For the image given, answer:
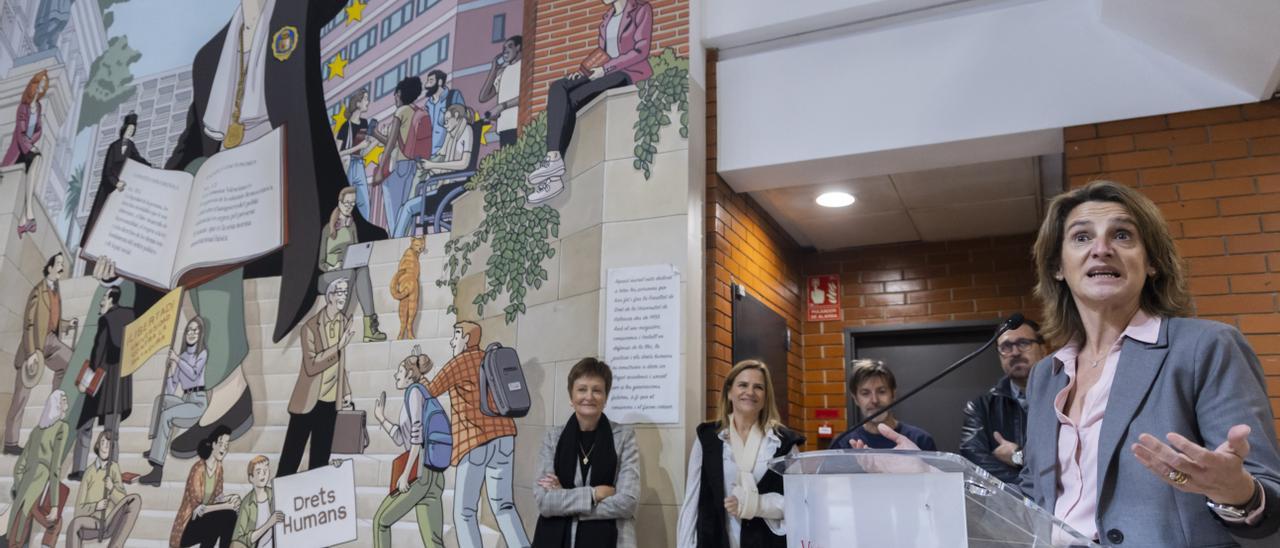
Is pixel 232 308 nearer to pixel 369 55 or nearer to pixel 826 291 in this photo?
pixel 369 55

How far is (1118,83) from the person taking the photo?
374 cm

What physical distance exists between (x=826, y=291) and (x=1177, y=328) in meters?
4.51

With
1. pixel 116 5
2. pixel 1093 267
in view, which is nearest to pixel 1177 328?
pixel 1093 267

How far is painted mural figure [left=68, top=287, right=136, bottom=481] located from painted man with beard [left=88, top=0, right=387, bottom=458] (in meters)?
0.23

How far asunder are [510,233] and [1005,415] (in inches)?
94.6

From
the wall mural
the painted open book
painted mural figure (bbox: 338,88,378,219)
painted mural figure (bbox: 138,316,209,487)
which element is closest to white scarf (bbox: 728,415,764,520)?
the wall mural

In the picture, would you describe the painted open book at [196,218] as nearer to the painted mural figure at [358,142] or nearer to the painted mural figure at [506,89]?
the painted mural figure at [358,142]

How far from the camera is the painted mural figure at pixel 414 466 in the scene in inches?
170

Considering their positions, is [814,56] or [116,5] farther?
[116,5]

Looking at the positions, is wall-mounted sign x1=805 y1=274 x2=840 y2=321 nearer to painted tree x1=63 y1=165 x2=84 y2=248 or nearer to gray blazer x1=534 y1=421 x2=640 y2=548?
gray blazer x1=534 y1=421 x2=640 y2=548

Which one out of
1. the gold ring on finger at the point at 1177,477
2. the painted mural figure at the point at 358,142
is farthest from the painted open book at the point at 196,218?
the gold ring on finger at the point at 1177,477

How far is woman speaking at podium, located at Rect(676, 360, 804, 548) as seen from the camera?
3377 millimetres

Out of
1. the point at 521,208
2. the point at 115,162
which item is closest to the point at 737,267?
the point at 521,208

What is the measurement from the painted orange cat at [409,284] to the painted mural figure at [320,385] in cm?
34
